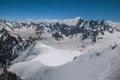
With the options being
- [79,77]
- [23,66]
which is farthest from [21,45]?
[79,77]

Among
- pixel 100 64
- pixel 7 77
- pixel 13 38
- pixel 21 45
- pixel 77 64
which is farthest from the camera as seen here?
pixel 13 38

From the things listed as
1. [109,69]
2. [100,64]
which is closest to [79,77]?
[100,64]

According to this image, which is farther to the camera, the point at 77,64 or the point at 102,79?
the point at 77,64

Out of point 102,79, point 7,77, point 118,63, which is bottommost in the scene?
point 7,77

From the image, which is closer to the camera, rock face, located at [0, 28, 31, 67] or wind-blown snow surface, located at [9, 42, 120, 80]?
wind-blown snow surface, located at [9, 42, 120, 80]

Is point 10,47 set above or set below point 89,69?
above

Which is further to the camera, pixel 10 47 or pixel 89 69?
pixel 10 47

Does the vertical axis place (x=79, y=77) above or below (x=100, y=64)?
below

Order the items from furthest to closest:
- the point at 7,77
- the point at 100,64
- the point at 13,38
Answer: the point at 13,38
the point at 7,77
the point at 100,64

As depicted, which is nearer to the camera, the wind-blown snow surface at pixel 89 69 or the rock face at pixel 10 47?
the wind-blown snow surface at pixel 89 69

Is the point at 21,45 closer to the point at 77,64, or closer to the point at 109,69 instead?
the point at 77,64
